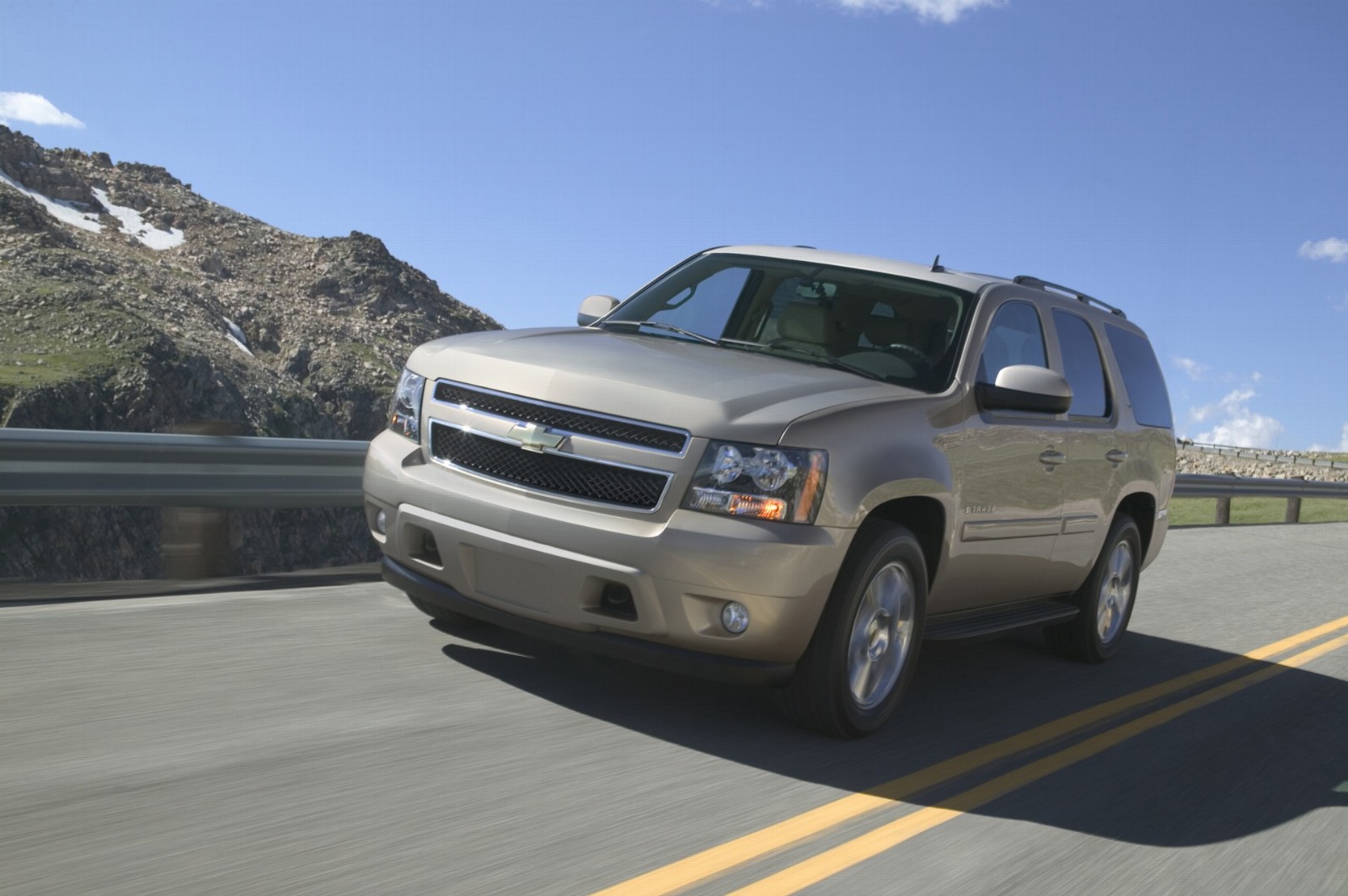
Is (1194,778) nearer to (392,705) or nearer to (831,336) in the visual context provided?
(831,336)

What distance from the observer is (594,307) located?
22.4 feet

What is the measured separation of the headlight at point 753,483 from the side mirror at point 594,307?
2.11 meters

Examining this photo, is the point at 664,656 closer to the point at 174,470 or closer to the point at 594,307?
the point at 594,307

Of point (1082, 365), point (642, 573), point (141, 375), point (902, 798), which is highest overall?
point (141, 375)

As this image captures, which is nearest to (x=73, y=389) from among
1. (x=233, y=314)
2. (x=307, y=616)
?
→ (x=233, y=314)

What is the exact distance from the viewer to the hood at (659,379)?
191 inches

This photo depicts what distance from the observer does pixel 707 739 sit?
5.07 m

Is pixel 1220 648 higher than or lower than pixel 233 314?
lower

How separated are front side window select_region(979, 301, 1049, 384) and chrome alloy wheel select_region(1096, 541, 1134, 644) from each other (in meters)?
1.56

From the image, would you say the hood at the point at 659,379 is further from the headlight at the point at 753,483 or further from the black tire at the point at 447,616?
the black tire at the point at 447,616

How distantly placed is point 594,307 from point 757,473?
2.28 metres

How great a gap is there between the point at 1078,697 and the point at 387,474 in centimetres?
351

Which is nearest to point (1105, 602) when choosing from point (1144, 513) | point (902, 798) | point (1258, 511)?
point (1144, 513)

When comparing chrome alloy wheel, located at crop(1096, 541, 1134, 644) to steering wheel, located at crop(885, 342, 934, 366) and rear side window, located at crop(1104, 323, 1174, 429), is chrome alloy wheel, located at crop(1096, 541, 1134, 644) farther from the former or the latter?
steering wheel, located at crop(885, 342, 934, 366)
